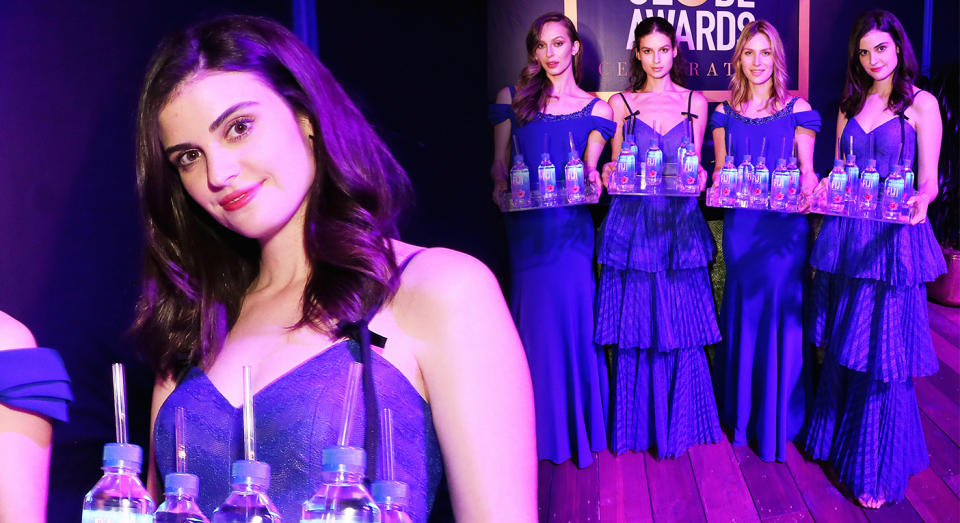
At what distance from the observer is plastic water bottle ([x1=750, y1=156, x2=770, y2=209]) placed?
3.62 metres

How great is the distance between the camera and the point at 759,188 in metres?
3.63

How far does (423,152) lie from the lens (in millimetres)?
4102

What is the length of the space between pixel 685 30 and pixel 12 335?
375 cm

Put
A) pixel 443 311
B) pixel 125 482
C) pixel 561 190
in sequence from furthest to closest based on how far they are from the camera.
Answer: pixel 561 190 → pixel 443 311 → pixel 125 482

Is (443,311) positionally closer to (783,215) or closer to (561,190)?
(561,190)

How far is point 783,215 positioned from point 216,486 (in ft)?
10.2

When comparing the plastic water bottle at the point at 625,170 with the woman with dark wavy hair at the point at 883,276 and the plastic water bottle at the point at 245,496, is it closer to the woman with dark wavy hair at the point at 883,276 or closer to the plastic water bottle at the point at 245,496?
the woman with dark wavy hair at the point at 883,276

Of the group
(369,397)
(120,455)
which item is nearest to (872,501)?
(369,397)

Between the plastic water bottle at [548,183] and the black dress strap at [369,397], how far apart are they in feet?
8.32

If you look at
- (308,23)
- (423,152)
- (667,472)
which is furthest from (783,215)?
(308,23)

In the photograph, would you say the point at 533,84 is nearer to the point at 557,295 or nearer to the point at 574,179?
the point at 574,179

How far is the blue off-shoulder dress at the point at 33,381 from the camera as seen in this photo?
1204 millimetres

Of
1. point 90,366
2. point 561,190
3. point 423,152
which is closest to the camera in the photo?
point 90,366

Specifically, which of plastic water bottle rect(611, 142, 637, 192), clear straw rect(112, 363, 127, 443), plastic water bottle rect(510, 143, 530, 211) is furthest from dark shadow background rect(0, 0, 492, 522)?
plastic water bottle rect(611, 142, 637, 192)
